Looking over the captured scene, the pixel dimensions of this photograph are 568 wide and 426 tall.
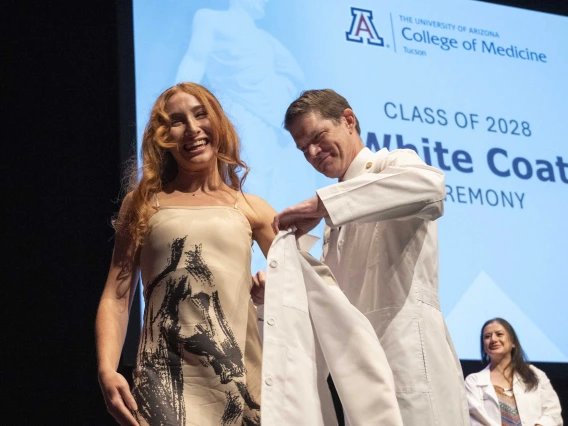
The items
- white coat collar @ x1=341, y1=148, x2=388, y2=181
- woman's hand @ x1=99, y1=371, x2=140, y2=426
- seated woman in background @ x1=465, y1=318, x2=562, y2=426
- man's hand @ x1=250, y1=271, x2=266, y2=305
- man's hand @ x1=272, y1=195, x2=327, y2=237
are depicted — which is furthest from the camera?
seated woman in background @ x1=465, y1=318, x2=562, y2=426

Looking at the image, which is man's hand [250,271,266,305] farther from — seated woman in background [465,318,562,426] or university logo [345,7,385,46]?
seated woman in background [465,318,562,426]

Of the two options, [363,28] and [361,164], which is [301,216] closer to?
[361,164]

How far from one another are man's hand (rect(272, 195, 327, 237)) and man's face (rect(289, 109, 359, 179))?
1.44ft

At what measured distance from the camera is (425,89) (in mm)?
4551

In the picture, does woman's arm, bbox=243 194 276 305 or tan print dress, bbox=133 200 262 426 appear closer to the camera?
tan print dress, bbox=133 200 262 426

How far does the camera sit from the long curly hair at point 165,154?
2.12 metres

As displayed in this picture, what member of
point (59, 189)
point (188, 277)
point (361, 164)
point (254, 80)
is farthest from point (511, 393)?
point (188, 277)

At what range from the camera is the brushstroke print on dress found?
1.87 m

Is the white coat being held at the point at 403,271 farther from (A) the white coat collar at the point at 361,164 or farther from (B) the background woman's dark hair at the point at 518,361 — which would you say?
(B) the background woman's dark hair at the point at 518,361

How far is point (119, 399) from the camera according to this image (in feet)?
5.98

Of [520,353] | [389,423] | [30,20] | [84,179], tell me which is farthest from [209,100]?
[520,353]

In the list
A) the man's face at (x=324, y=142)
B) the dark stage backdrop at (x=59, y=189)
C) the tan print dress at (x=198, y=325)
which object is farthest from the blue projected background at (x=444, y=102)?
the tan print dress at (x=198, y=325)

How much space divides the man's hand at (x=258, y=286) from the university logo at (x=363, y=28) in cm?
255

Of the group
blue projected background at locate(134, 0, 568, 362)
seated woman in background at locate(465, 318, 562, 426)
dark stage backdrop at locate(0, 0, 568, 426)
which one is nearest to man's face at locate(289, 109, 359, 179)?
blue projected background at locate(134, 0, 568, 362)
